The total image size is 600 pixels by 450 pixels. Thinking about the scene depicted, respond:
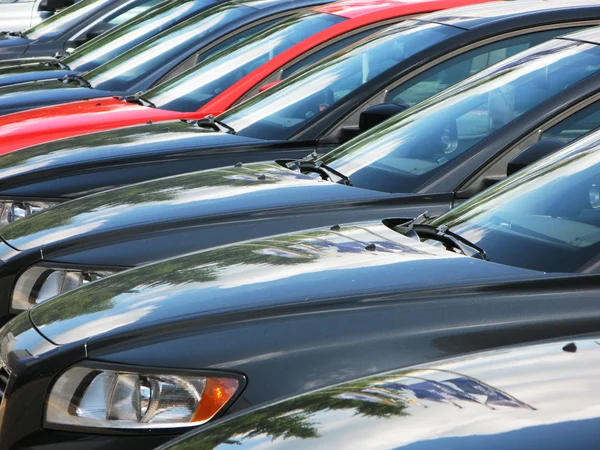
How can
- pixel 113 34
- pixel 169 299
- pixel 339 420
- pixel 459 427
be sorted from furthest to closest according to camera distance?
pixel 113 34 → pixel 169 299 → pixel 339 420 → pixel 459 427

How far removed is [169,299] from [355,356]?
65cm

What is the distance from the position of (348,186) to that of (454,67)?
1182 mm

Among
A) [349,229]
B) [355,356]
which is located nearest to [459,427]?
[355,356]

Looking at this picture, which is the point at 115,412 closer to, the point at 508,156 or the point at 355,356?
the point at 355,356

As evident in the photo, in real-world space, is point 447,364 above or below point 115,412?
above

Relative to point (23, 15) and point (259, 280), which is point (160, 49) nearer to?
point (259, 280)

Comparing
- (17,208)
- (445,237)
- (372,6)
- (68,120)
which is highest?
(372,6)

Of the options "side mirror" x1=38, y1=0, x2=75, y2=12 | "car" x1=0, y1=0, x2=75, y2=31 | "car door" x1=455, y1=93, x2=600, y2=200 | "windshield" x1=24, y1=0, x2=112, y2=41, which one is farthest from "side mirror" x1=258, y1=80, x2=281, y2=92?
"car" x1=0, y1=0, x2=75, y2=31

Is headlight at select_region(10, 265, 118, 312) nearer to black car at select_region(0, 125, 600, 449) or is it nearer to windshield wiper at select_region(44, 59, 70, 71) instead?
black car at select_region(0, 125, 600, 449)

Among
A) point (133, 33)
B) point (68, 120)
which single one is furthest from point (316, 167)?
point (133, 33)

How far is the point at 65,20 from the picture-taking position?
471 inches

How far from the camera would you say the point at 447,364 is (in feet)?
7.12

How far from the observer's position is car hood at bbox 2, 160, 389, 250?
418 cm

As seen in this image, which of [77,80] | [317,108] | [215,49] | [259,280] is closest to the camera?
[259,280]
